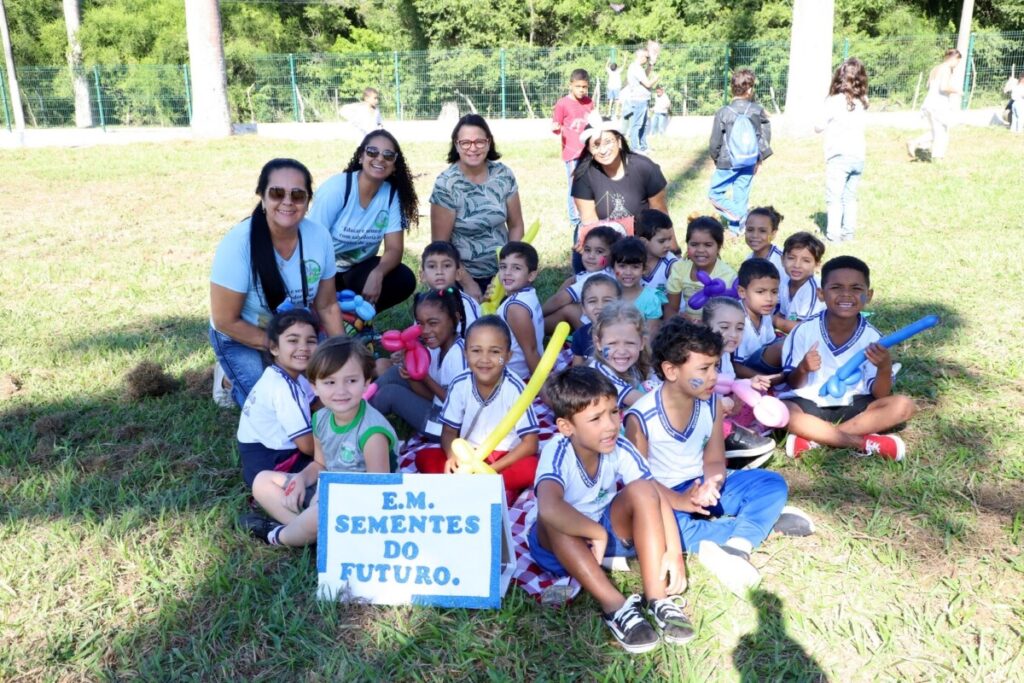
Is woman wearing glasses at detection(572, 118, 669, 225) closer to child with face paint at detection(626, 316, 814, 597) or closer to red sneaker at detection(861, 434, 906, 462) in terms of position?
red sneaker at detection(861, 434, 906, 462)

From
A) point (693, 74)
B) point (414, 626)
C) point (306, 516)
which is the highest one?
point (693, 74)

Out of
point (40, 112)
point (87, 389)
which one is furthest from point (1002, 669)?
point (40, 112)

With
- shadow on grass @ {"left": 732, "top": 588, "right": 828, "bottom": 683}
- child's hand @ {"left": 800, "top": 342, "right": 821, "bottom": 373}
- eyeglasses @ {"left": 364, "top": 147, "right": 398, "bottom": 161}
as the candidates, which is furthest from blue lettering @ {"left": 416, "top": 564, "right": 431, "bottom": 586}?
eyeglasses @ {"left": 364, "top": 147, "right": 398, "bottom": 161}

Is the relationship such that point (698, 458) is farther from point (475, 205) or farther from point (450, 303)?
point (475, 205)

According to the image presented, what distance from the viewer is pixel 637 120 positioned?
48.7 feet

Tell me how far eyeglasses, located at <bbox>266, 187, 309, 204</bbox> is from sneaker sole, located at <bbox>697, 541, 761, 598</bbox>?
7.90ft

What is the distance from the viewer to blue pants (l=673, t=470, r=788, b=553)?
3.17 meters

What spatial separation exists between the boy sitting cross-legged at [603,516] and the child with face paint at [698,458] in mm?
237

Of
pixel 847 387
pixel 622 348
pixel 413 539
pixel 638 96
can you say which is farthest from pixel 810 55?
pixel 413 539

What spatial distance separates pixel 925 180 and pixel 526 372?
29.9 ft

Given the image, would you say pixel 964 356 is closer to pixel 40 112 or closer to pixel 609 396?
pixel 609 396

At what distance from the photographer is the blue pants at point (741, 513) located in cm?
317

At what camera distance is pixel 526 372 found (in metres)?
4.77

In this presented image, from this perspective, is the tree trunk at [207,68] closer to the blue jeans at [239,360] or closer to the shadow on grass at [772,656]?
the blue jeans at [239,360]
